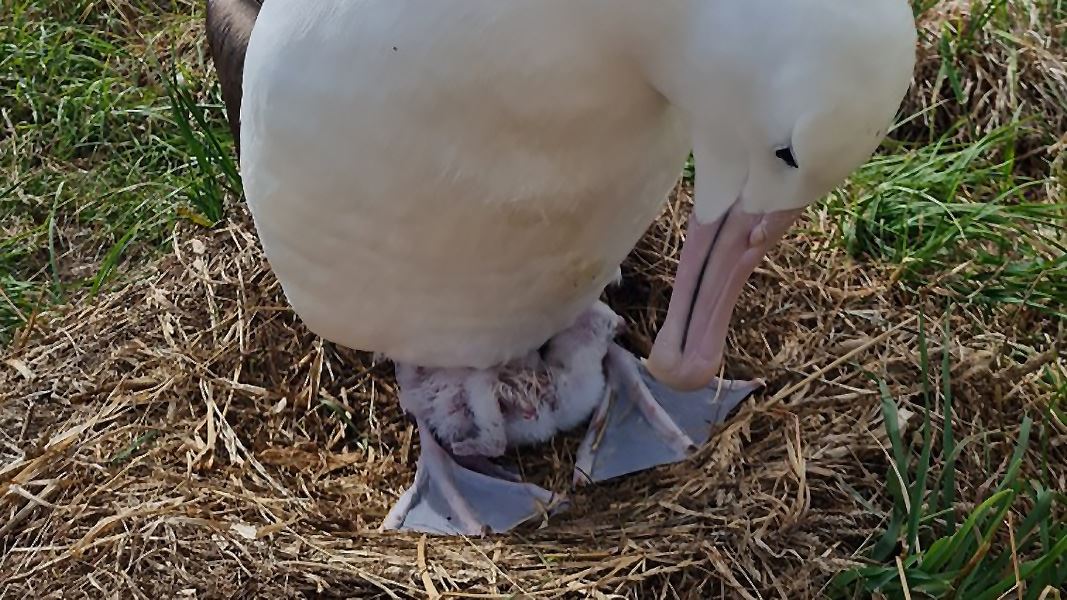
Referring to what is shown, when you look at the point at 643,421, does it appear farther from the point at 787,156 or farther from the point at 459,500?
the point at 787,156

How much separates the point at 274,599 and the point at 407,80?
35.7 inches

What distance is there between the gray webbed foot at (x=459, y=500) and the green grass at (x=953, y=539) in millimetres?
680

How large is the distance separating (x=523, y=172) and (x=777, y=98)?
0.45 meters

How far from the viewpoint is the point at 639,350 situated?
2.60 metres

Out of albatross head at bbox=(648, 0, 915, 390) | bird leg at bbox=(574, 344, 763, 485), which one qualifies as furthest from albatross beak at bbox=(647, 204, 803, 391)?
bird leg at bbox=(574, 344, 763, 485)

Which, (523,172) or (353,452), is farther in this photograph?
(353,452)

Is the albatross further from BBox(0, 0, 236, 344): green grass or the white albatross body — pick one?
BBox(0, 0, 236, 344): green grass

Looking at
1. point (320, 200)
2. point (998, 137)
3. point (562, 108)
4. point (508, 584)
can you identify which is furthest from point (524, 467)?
point (998, 137)

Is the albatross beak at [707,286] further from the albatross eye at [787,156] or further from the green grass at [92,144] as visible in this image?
the green grass at [92,144]

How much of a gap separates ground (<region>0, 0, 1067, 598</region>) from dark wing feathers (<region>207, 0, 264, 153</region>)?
40 cm

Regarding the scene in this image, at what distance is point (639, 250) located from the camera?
104 inches

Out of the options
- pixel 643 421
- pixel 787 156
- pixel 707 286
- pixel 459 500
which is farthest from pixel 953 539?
pixel 459 500

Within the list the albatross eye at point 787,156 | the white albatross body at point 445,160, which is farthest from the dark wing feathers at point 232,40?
the albatross eye at point 787,156

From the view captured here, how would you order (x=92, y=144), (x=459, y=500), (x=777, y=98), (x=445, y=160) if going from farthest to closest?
(x=92, y=144)
(x=459, y=500)
(x=445, y=160)
(x=777, y=98)
